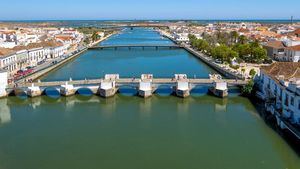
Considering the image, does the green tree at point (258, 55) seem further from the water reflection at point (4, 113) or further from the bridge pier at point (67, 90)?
the water reflection at point (4, 113)

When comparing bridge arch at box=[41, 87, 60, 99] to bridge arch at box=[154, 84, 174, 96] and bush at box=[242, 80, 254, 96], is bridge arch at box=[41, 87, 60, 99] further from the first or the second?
bush at box=[242, 80, 254, 96]

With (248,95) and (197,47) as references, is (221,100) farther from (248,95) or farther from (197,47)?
→ (197,47)

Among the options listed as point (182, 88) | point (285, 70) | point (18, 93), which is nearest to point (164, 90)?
point (182, 88)

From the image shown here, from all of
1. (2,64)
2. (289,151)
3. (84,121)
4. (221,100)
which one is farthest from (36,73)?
(289,151)

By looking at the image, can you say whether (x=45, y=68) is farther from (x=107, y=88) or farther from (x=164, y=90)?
(x=164, y=90)

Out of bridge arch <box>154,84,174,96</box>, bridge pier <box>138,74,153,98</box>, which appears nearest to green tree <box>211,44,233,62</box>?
bridge arch <box>154,84,174,96</box>

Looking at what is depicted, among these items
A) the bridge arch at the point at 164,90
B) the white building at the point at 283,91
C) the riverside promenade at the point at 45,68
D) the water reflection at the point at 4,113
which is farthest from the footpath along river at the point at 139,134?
the riverside promenade at the point at 45,68

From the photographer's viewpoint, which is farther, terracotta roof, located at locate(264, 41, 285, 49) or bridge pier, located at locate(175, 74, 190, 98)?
terracotta roof, located at locate(264, 41, 285, 49)
